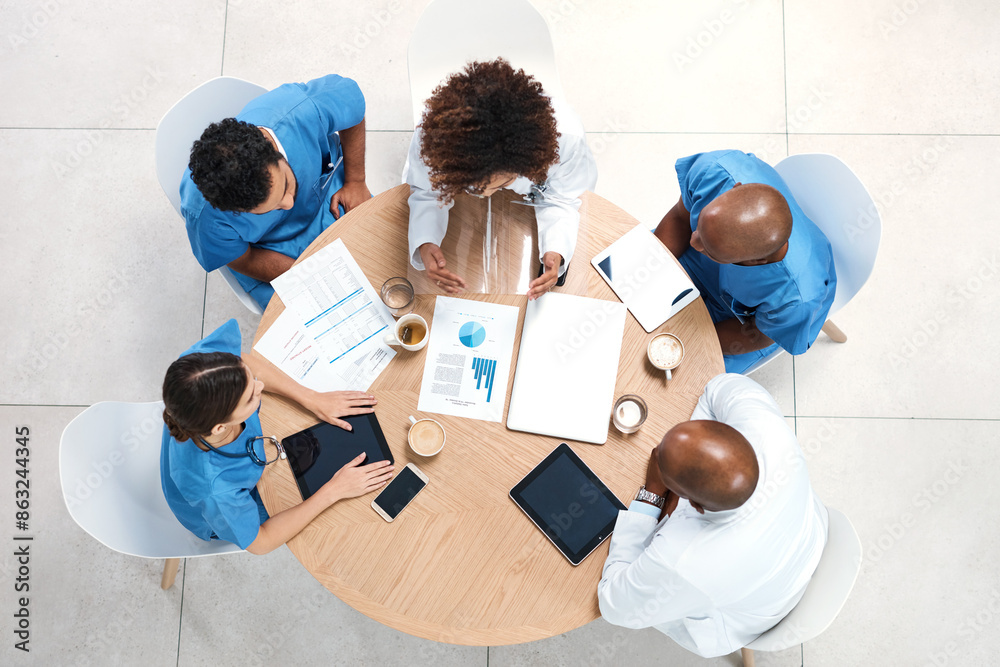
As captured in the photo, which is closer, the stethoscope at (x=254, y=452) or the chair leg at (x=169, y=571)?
the stethoscope at (x=254, y=452)

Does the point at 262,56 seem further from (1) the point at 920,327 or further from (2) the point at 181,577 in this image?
(1) the point at 920,327

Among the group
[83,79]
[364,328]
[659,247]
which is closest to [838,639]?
[659,247]

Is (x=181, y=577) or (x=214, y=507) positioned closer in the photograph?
(x=214, y=507)

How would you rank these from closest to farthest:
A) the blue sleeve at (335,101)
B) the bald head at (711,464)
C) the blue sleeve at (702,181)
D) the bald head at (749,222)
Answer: the bald head at (711,464), the bald head at (749,222), the blue sleeve at (702,181), the blue sleeve at (335,101)

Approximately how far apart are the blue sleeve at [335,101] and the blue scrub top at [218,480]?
2.15ft

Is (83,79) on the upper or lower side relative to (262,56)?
lower

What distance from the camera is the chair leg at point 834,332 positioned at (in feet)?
7.20

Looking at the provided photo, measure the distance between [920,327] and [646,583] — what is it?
1725mm

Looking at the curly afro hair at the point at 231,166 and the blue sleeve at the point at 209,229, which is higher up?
the curly afro hair at the point at 231,166

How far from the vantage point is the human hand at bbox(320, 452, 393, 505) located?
1.45 m

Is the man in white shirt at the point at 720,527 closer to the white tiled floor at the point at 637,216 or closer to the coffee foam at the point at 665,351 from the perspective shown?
the coffee foam at the point at 665,351

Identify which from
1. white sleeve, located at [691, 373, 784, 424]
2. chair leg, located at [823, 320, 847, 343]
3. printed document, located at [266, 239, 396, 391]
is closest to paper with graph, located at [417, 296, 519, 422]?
printed document, located at [266, 239, 396, 391]

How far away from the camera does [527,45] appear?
1.73 metres

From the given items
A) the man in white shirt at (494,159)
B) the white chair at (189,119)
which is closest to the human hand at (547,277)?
the man in white shirt at (494,159)
